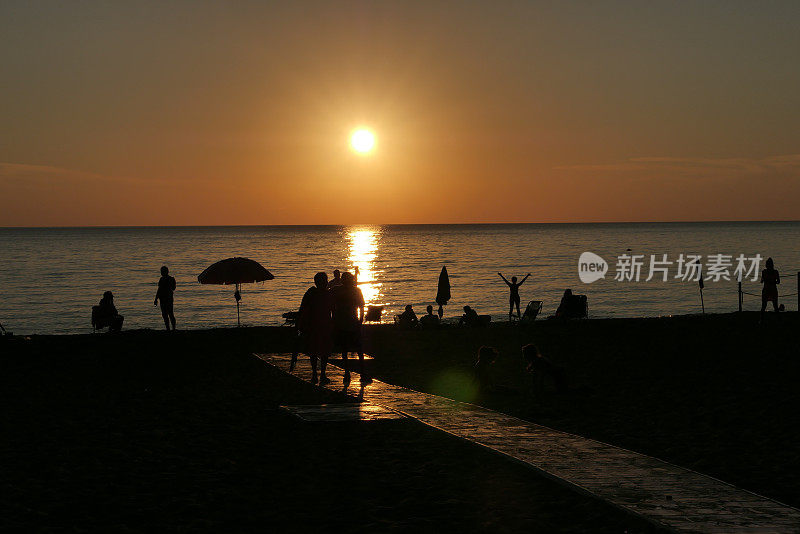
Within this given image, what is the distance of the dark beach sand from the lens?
7.03 metres

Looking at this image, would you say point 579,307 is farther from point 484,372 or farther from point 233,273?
point 484,372

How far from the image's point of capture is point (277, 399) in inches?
530

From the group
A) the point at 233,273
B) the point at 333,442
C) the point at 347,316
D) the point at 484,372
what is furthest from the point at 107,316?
the point at 333,442

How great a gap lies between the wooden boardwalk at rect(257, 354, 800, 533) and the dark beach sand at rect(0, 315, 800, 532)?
0.22 meters

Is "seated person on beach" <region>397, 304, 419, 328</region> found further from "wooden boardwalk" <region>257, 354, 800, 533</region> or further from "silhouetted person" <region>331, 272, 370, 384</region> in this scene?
"wooden boardwalk" <region>257, 354, 800, 533</region>

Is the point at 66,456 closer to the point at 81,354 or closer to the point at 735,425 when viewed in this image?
the point at 735,425

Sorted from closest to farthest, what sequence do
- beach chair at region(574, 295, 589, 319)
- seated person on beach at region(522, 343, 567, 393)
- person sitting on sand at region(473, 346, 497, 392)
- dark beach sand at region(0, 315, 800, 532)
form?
dark beach sand at region(0, 315, 800, 532) → seated person on beach at region(522, 343, 567, 393) → person sitting on sand at region(473, 346, 497, 392) → beach chair at region(574, 295, 589, 319)

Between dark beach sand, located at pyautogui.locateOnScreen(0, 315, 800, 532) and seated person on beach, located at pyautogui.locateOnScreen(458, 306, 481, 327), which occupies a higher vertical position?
seated person on beach, located at pyautogui.locateOnScreen(458, 306, 481, 327)

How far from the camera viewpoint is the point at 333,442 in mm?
10008

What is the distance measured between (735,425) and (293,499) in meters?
6.08

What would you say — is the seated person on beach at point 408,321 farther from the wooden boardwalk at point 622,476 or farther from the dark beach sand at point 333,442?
the wooden boardwalk at point 622,476

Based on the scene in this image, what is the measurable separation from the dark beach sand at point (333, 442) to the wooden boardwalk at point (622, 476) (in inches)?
8.8

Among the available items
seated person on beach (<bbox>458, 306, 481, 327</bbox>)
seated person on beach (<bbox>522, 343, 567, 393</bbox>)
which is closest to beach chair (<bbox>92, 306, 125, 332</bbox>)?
seated person on beach (<bbox>458, 306, 481, 327</bbox>)

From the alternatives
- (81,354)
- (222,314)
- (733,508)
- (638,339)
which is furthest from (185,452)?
(222,314)
